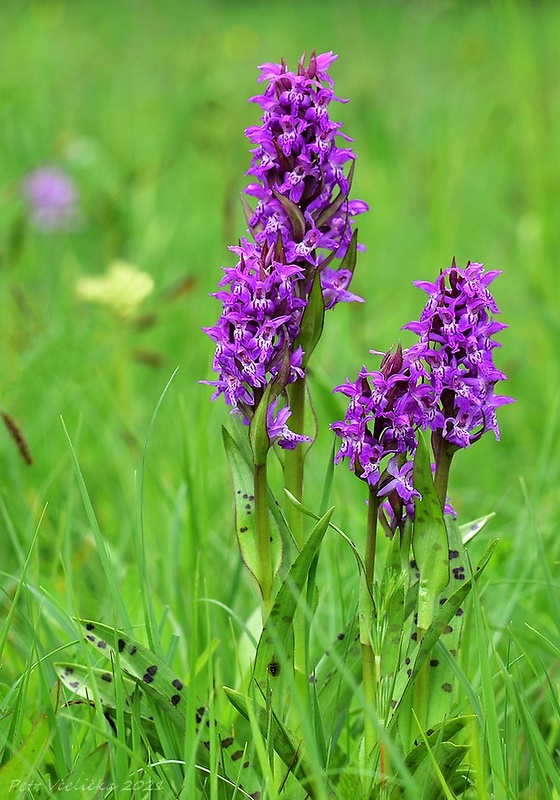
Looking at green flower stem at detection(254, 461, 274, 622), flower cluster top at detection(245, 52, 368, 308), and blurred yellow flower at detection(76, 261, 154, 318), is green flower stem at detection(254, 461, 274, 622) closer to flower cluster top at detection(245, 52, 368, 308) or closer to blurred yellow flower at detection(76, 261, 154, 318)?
flower cluster top at detection(245, 52, 368, 308)

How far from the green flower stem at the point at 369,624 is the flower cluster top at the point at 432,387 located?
6cm

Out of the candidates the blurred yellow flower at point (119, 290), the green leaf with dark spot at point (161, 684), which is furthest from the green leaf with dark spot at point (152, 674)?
the blurred yellow flower at point (119, 290)

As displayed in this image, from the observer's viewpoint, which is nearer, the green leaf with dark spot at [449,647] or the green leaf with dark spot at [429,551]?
the green leaf with dark spot at [429,551]

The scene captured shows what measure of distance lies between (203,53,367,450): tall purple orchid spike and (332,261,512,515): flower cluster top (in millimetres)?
147

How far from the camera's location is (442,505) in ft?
5.55

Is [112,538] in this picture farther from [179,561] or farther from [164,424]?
[164,424]

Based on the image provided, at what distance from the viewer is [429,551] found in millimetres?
1729

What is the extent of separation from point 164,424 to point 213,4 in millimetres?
15157

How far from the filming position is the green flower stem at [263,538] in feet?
5.76

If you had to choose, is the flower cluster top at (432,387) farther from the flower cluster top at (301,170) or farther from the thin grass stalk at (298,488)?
the flower cluster top at (301,170)

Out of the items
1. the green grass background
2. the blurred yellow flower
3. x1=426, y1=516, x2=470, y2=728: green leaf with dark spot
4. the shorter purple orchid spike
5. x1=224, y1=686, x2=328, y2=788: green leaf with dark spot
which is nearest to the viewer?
the shorter purple orchid spike

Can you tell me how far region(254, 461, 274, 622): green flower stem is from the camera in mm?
1756

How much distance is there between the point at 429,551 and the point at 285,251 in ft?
2.02

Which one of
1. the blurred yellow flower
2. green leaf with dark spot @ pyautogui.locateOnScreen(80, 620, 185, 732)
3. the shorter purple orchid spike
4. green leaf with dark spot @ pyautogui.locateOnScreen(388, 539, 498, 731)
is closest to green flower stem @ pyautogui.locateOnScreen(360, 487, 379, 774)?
green leaf with dark spot @ pyautogui.locateOnScreen(388, 539, 498, 731)
